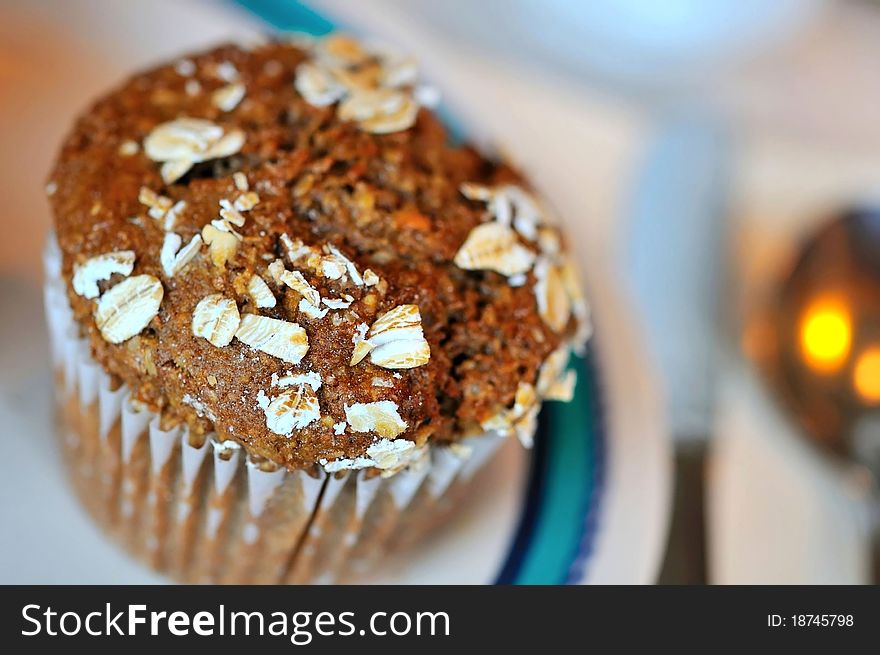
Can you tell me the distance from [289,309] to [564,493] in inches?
22.7

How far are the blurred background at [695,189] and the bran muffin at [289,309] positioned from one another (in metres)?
0.25

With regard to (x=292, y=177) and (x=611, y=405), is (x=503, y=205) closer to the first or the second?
(x=292, y=177)

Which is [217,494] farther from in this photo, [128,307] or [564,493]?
[564,493]

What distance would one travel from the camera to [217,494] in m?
0.92

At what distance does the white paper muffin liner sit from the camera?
2.88 feet

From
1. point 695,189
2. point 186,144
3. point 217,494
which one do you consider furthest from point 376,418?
point 695,189

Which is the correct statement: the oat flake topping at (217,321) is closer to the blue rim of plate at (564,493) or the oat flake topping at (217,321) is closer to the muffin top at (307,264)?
the muffin top at (307,264)

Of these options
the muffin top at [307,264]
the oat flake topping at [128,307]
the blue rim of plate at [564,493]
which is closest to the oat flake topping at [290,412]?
the muffin top at [307,264]

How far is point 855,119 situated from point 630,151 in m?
0.55

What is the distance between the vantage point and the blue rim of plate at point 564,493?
3.78 feet

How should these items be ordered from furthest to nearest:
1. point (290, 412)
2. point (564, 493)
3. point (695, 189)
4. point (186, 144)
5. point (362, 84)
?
point (695, 189) → point (564, 493) → point (362, 84) → point (186, 144) → point (290, 412)

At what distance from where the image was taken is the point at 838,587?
1.28 m

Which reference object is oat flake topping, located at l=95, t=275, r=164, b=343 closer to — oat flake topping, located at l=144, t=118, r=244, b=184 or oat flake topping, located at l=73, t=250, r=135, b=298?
oat flake topping, located at l=73, t=250, r=135, b=298

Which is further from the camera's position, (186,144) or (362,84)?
(362,84)
